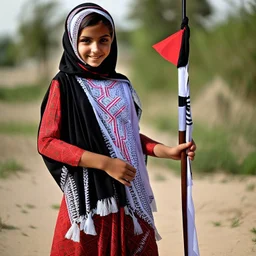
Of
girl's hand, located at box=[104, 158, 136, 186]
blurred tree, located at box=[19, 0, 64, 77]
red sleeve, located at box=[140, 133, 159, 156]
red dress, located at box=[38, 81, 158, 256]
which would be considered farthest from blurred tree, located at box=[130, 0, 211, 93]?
girl's hand, located at box=[104, 158, 136, 186]

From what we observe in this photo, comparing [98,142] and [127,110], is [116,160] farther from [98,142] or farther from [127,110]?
[127,110]

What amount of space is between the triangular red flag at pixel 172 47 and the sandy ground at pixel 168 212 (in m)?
1.68

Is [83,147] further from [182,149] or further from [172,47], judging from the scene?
[172,47]

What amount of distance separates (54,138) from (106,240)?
493 millimetres

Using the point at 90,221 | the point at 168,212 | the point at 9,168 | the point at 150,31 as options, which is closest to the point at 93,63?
the point at 90,221

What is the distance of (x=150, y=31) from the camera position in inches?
650

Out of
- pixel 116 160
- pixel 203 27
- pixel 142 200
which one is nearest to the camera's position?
pixel 116 160

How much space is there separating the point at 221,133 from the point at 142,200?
550 centimetres

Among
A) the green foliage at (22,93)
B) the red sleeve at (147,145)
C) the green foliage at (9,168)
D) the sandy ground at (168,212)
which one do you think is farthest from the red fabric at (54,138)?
the green foliage at (22,93)

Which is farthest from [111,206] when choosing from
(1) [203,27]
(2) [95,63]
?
(1) [203,27]

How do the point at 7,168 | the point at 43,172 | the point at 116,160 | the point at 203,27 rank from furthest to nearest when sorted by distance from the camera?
1. the point at 203,27
2. the point at 43,172
3. the point at 7,168
4. the point at 116,160

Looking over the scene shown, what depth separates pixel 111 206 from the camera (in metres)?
2.21

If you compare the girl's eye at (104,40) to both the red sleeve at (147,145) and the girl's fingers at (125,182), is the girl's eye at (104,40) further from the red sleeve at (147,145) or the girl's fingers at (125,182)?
the girl's fingers at (125,182)

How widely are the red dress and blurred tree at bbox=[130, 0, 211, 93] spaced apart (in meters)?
11.9
